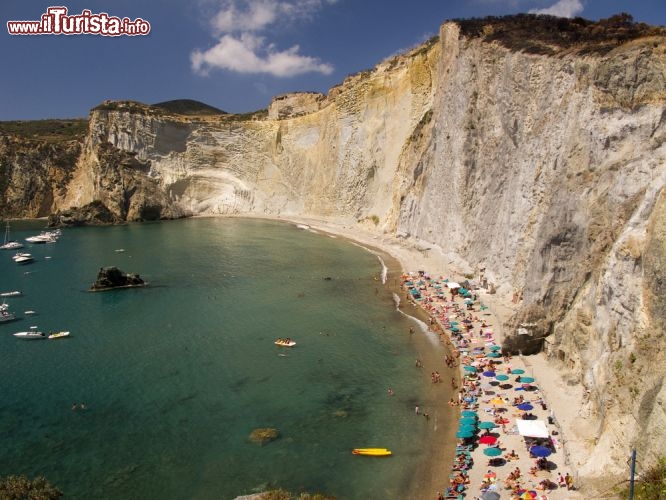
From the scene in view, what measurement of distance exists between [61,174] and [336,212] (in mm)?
60049

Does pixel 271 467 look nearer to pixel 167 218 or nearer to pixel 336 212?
pixel 336 212

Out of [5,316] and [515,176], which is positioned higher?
[515,176]

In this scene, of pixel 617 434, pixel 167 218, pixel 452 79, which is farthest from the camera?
pixel 167 218

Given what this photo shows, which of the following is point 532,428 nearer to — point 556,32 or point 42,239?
point 556,32

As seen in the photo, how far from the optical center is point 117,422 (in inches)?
946

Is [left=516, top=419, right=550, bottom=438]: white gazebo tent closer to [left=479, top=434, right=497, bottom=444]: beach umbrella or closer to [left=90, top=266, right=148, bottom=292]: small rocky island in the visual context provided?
[left=479, top=434, right=497, bottom=444]: beach umbrella

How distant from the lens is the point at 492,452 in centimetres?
2064

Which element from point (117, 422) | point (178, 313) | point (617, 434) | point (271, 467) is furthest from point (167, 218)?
point (617, 434)

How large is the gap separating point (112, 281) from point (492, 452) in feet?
130

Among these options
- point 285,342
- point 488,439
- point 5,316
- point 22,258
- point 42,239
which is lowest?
point 5,316

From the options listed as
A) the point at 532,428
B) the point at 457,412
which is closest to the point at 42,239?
the point at 457,412

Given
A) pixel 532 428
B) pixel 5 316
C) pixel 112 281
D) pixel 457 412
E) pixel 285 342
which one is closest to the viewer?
pixel 532 428

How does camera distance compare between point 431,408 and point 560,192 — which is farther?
point 560,192

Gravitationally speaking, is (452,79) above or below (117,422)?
above
